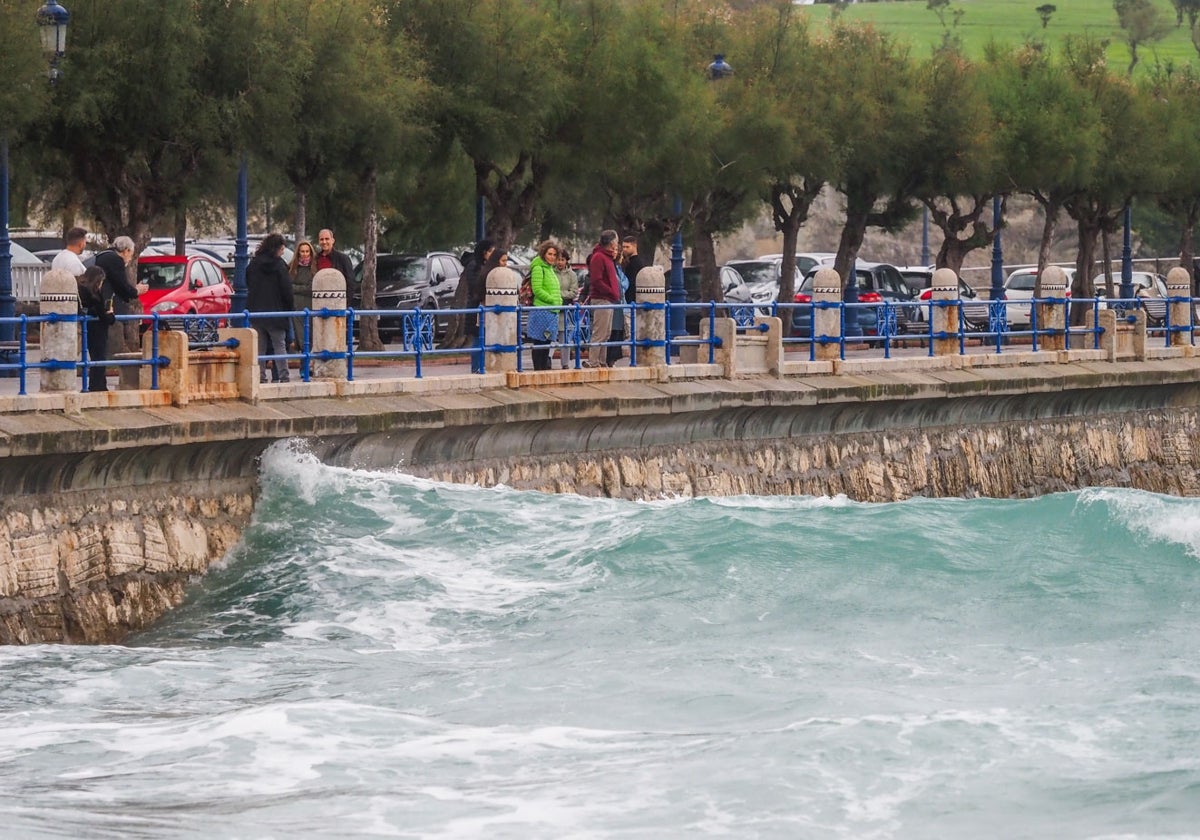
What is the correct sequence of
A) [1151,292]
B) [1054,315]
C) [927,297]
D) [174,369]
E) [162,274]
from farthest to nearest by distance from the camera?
1. [1151,292]
2. [927,297]
3. [162,274]
4. [1054,315]
5. [174,369]

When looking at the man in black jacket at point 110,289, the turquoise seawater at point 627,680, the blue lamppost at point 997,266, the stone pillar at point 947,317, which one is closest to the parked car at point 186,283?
the stone pillar at point 947,317

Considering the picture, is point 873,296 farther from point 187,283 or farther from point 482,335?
point 482,335

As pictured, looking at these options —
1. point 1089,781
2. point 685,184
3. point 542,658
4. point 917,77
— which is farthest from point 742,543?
point 917,77

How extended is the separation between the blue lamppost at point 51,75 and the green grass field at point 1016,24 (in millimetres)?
89138

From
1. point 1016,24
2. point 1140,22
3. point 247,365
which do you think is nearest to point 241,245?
point 247,365

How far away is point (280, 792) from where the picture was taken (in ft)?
35.6

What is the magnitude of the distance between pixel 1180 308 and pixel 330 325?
55.8 ft

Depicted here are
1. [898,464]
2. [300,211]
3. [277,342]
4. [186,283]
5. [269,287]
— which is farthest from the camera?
[300,211]

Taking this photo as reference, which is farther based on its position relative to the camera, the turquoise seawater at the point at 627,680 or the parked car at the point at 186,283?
the parked car at the point at 186,283

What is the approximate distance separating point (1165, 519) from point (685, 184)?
16.6m

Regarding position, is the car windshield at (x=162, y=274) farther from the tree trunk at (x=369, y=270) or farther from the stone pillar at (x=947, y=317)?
the stone pillar at (x=947, y=317)

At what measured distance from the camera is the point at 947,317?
2584cm

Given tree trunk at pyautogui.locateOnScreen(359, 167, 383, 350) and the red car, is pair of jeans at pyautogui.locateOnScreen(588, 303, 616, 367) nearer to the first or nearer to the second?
tree trunk at pyautogui.locateOnScreen(359, 167, 383, 350)

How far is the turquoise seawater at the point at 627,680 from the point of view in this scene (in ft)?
34.9
